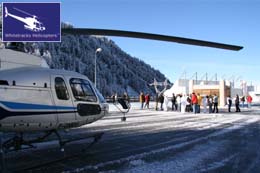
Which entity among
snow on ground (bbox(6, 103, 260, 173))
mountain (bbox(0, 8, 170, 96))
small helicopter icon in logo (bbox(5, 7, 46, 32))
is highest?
mountain (bbox(0, 8, 170, 96))

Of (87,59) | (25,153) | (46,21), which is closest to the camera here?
(25,153)

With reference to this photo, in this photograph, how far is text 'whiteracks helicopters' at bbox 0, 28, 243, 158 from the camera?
287 inches

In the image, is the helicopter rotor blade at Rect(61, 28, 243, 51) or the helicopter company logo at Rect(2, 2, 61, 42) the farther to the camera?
the helicopter company logo at Rect(2, 2, 61, 42)

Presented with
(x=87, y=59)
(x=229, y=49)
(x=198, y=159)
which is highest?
(x=87, y=59)

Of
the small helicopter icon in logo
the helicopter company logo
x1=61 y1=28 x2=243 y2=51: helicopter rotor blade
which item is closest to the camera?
x1=61 y1=28 x2=243 y2=51: helicopter rotor blade

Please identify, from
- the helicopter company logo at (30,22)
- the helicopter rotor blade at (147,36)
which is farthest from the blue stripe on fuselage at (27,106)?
the helicopter company logo at (30,22)

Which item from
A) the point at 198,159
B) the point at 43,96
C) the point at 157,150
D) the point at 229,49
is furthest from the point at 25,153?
the point at 229,49

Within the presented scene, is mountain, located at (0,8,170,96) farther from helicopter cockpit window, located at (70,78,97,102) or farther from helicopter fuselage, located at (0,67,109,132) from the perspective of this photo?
helicopter fuselage, located at (0,67,109,132)

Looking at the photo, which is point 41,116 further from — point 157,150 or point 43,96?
point 157,150

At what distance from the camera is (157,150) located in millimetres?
9445

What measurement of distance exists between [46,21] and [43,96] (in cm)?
323

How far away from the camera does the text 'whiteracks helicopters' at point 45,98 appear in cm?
730

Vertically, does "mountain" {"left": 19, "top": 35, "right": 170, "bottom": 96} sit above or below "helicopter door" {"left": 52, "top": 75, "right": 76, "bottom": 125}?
above

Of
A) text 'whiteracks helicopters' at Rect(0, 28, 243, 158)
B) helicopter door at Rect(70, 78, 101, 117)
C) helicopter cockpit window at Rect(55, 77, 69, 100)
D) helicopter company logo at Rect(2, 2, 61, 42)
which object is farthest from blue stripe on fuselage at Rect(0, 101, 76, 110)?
helicopter company logo at Rect(2, 2, 61, 42)
